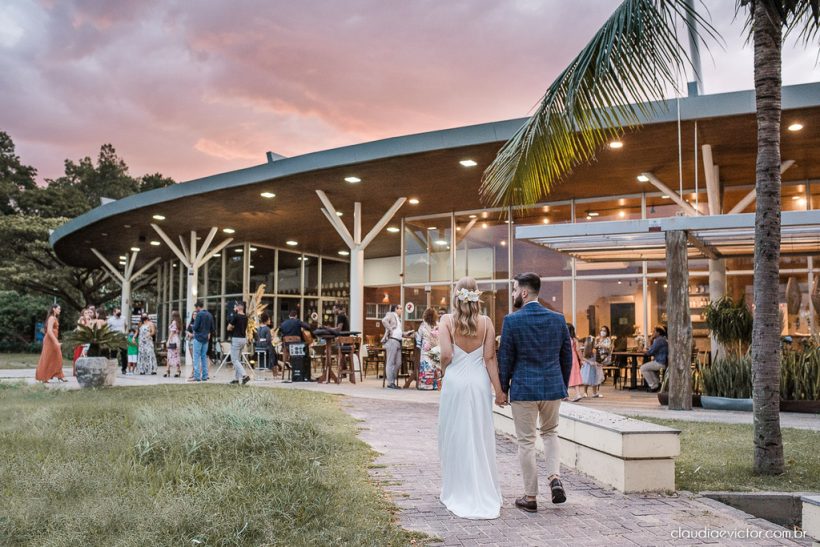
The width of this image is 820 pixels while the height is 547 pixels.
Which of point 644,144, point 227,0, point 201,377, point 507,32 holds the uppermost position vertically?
point 227,0

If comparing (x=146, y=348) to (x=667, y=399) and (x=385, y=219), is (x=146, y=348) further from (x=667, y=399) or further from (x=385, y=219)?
(x=667, y=399)

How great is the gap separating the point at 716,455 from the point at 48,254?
33385 millimetres

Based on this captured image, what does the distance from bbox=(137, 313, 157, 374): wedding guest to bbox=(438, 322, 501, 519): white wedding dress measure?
47.8 ft

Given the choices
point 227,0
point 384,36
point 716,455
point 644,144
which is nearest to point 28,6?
point 227,0

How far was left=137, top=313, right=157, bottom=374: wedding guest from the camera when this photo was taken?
57.3 feet

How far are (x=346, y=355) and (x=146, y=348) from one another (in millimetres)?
6014

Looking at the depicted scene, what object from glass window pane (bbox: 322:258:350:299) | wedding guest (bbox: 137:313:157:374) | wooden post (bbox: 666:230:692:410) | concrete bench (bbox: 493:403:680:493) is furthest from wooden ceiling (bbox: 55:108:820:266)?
concrete bench (bbox: 493:403:680:493)

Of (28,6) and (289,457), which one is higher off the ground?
(28,6)

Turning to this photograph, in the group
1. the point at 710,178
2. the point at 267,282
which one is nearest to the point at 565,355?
the point at 710,178

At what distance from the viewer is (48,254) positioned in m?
32.1

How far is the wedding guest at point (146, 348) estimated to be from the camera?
1745 centimetres

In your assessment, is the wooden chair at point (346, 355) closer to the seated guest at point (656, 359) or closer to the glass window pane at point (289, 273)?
the seated guest at point (656, 359)

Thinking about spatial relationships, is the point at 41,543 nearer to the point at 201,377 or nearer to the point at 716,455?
the point at 716,455

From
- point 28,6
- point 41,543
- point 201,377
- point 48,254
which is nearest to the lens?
point 41,543
